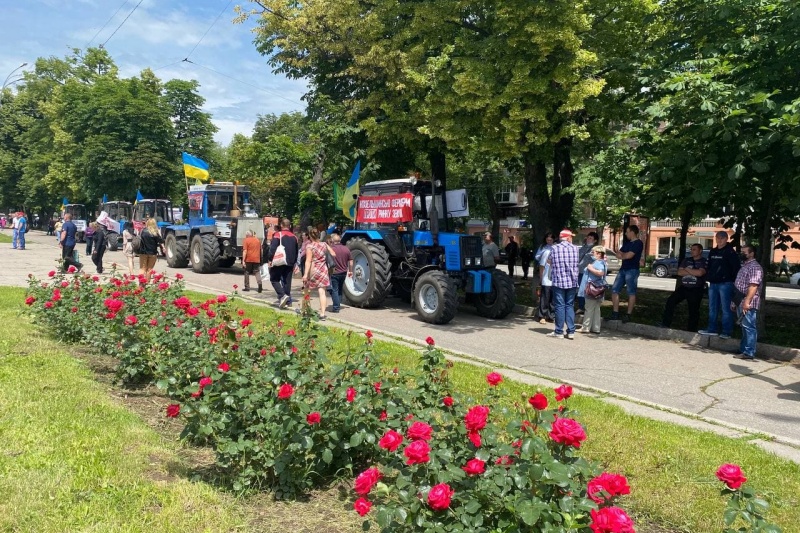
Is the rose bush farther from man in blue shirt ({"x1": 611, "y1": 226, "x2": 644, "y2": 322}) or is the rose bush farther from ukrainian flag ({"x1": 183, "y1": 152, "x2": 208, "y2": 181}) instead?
ukrainian flag ({"x1": 183, "y1": 152, "x2": 208, "y2": 181})

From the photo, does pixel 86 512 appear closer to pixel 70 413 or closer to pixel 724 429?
pixel 70 413

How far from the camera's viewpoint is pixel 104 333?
6.68 m

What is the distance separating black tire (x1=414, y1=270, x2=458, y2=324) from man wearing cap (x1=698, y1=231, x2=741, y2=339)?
13.8ft

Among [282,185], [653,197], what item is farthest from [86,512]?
[282,185]

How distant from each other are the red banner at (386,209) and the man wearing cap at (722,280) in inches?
221

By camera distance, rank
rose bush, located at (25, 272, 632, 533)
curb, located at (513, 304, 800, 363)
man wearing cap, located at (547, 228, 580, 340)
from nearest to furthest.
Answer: rose bush, located at (25, 272, 632, 533)
curb, located at (513, 304, 800, 363)
man wearing cap, located at (547, 228, 580, 340)

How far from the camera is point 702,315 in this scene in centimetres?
1304

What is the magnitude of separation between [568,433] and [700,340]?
868cm

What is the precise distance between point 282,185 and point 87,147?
613 inches

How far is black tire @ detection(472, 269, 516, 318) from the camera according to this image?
12.1 m

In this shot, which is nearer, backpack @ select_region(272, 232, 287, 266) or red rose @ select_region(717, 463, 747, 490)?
red rose @ select_region(717, 463, 747, 490)

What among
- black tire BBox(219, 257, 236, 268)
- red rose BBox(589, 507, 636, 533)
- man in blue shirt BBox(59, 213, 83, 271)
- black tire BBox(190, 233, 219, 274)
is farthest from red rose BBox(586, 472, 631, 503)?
black tire BBox(219, 257, 236, 268)

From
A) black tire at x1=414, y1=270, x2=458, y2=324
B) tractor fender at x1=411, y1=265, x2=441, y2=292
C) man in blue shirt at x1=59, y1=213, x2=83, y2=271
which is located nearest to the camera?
black tire at x1=414, y1=270, x2=458, y2=324

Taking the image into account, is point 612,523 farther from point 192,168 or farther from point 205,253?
point 192,168
